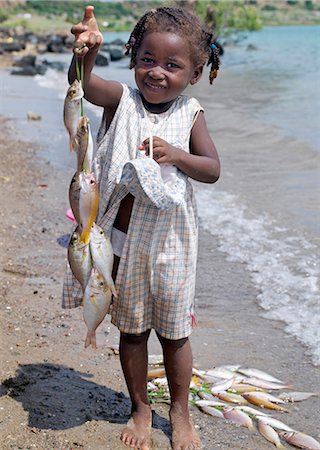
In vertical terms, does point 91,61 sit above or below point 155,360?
above

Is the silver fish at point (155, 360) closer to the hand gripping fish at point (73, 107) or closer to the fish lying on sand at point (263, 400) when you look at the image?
the fish lying on sand at point (263, 400)

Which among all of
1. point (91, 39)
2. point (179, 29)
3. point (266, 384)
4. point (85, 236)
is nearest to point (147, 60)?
point (179, 29)

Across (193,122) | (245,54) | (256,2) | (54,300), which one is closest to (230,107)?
(54,300)

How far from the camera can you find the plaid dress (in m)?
3.15

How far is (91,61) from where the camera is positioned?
2.99m

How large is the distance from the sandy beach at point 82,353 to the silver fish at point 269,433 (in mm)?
35

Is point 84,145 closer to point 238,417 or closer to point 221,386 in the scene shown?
point 238,417

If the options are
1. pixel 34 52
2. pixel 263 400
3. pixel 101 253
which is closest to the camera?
pixel 101 253

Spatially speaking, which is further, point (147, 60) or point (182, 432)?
point (182, 432)

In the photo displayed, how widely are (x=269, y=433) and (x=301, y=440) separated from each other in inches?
6.5

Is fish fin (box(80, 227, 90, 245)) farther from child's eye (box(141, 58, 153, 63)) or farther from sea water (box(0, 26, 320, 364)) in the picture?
sea water (box(0, 26, 320, 364))

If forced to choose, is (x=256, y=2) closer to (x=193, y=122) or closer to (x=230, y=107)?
(x=230, y=107)

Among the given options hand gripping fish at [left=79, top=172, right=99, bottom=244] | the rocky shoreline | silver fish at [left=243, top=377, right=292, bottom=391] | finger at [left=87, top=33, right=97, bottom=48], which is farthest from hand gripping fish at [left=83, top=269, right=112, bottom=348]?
the rocky shoreline

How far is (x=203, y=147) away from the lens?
10.7ft
